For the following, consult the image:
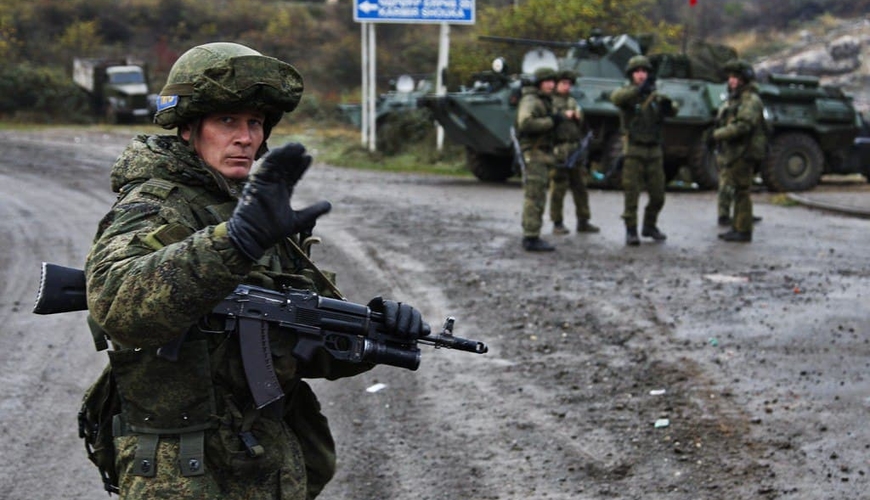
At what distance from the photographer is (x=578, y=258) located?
1057 cm

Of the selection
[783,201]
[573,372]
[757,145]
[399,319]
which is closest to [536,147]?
[757,145]

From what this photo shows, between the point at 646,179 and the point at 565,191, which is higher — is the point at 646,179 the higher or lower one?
the higher one

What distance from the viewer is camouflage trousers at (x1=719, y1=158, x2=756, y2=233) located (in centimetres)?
1154

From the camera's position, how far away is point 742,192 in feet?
38.0

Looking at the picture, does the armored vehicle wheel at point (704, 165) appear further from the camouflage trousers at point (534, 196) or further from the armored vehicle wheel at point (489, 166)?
the camouflage trousers at point (534, 196)

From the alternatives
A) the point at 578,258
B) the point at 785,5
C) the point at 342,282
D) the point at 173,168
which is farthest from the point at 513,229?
the point at 785,5

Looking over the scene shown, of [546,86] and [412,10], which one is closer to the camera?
[546,86]

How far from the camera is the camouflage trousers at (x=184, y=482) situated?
2555 millimetres

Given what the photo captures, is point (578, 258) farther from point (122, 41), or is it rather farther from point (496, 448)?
A: point (122, 41)

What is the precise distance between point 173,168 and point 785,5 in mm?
41970

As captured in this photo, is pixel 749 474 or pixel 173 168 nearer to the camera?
pixel 173 168

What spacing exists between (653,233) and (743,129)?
1.39 meters

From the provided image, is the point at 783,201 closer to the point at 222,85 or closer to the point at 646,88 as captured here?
the point at 646,88

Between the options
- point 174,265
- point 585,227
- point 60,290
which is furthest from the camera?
point 585,227
